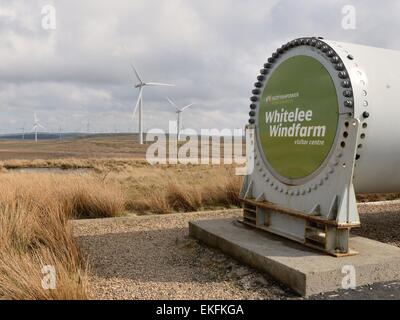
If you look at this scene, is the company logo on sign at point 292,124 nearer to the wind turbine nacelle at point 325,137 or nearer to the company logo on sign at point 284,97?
the wind turbine nacelle at point 325,137

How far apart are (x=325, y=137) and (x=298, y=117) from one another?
0.53 m

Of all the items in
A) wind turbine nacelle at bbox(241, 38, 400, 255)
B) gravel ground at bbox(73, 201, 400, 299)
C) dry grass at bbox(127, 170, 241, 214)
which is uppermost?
wind turbine nacelle at bbox(241, 38, 400, 255)

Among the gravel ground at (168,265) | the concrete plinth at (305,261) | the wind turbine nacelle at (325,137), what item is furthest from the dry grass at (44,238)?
the wind turbine nacelle at (325,137)

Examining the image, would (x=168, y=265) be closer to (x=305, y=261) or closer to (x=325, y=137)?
(x=305, y=261)

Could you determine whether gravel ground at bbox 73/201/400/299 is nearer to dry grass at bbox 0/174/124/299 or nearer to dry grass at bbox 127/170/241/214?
dry grass at bbox 0/174/124/299

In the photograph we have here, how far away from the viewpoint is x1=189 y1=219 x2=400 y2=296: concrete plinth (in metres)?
4.21

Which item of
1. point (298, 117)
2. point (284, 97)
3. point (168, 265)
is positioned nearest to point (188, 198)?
point (168, 265)

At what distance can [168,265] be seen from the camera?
5.25m

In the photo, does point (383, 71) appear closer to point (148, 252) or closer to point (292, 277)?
point (292, 277)

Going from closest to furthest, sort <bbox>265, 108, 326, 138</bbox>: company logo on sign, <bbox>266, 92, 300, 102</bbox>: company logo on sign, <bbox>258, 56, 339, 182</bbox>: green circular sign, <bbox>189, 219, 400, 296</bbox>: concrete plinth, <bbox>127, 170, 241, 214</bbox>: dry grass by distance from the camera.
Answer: <bbox>189, 219, 400, 296</bbox>: concrete plinth < <bbox>258, 56, 339, 182</bbox>: green circular sign < <bbox>265, 108, 326, 138</bbox>: company logo on sign < <bbox>266, 92, 300, 102</bbox>: company logo on sign < <bbox>127, 170, 241, 214</bbox>: dry grass

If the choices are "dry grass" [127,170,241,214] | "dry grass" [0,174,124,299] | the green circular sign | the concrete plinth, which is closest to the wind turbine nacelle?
the green circular sign

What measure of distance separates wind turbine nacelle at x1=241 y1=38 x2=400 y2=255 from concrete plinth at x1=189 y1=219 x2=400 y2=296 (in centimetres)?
21
